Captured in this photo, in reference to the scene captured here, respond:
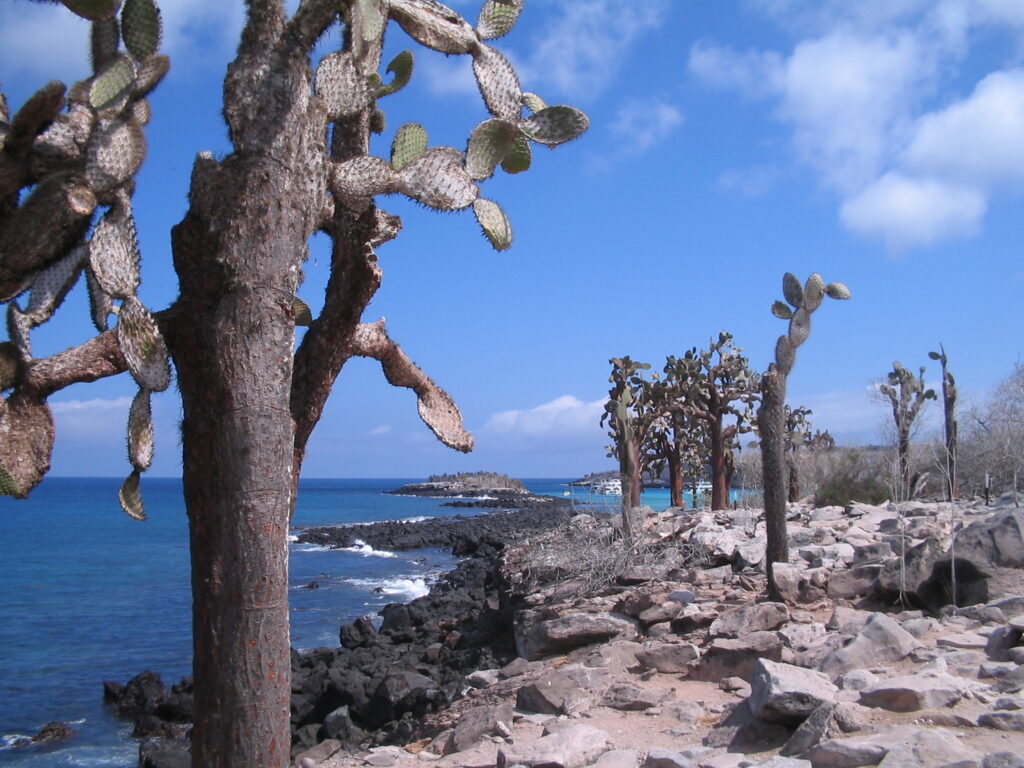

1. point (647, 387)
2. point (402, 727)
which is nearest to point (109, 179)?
point (402, 727)

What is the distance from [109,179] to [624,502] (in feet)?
31.6

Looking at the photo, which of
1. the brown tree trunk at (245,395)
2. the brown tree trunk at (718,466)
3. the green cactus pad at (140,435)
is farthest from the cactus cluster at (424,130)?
the brown tree trunk at (718,466)

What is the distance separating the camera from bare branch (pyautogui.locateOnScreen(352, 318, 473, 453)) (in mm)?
4863

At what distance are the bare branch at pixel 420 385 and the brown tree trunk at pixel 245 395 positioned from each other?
1483 mm

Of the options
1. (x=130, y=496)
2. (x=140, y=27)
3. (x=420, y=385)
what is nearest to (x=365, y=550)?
(x=420, y=385)

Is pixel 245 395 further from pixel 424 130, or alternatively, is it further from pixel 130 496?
pixel 424 130

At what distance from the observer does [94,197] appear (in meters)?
4.02

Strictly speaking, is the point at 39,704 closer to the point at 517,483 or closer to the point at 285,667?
the point at 285,667

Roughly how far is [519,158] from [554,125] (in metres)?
0.25

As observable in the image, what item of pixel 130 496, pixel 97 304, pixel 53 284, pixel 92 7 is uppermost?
Answer: pixel 92 7

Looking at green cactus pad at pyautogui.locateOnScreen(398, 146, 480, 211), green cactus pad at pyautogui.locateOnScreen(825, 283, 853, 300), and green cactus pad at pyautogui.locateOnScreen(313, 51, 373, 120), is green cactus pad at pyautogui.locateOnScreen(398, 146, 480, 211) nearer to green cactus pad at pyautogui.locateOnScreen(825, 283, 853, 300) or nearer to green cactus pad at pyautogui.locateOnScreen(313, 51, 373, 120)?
green cactus pad at pyautogui.locateOnScreen(313, 51, 373, 120)

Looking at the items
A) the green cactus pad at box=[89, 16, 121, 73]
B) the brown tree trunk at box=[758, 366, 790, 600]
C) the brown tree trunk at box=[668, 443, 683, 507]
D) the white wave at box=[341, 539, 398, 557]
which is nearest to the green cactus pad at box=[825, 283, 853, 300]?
the brown tree trunk at box=[758, 366, 790, 600]

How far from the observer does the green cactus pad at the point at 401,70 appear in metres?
4.43

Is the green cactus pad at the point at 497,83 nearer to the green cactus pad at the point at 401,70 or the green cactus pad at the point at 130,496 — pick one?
the green cactus pad at the point at 401,70
